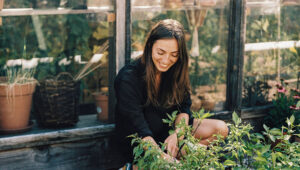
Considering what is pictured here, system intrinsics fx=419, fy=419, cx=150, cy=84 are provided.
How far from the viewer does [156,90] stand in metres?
2.72

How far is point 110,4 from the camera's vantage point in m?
2.92

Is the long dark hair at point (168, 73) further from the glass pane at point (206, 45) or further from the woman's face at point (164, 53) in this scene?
the glass pane at point (206, 45)

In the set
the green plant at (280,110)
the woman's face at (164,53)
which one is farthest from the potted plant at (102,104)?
the green plant at (280,110)

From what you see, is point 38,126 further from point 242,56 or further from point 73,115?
point 242,56

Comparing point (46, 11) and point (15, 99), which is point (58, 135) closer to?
point (15, 99)

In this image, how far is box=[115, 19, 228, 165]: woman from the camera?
2527 millimetres

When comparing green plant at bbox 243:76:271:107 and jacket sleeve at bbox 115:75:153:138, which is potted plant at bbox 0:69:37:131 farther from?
green plant at bbox 243:76:271:107

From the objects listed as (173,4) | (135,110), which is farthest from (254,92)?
(135,110)

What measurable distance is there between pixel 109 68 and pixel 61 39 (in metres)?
1.23

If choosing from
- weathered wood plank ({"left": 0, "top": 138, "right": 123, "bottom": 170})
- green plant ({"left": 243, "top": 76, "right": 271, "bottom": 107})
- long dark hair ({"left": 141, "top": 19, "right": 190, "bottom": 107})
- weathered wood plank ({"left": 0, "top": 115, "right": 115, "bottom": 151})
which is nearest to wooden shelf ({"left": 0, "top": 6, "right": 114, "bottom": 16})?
long dark hair ({"left": 141, "top": 19, "right": 190, "bottom": 107})

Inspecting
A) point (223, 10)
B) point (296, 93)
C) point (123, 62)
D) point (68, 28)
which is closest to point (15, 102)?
point (123, 62)

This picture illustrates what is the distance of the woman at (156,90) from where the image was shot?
2.53m

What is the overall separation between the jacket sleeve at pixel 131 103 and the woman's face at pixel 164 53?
0.60 ft

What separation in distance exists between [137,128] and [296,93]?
67.2 inches
